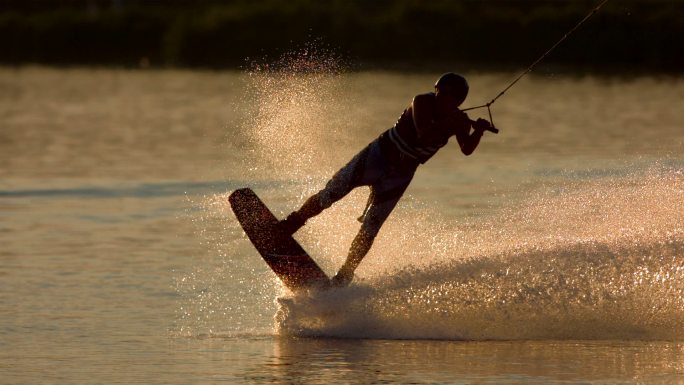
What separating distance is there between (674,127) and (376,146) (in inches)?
613

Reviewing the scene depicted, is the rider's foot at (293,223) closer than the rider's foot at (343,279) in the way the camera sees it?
No

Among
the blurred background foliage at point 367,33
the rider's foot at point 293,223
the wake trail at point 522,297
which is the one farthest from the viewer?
the blurred background foliage at point 367,33

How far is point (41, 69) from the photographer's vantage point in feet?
146

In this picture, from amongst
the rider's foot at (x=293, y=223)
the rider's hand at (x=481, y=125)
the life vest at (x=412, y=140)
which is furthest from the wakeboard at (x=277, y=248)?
the rider's hand at (x=481, y=125)

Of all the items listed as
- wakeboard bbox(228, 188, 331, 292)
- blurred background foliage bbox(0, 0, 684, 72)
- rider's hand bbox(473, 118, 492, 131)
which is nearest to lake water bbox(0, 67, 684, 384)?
wakeboard bbox(228, 188, 331, 292)

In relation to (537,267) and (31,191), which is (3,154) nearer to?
(31,191)

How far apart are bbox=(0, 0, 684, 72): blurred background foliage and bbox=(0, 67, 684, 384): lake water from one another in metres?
18.6

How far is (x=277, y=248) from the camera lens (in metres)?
10.6

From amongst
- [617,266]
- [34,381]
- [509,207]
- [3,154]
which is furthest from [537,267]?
[3,154]

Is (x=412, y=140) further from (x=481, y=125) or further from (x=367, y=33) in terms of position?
(x=367, y=33)

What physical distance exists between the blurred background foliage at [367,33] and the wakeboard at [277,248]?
27.2 metres

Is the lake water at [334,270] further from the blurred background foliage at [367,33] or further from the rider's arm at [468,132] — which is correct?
the blurred background foliage at [367,33]

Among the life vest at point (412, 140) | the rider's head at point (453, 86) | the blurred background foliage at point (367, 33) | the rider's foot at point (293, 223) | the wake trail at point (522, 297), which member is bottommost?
the wake trail at point (522, 297)

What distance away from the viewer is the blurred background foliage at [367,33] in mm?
39406
